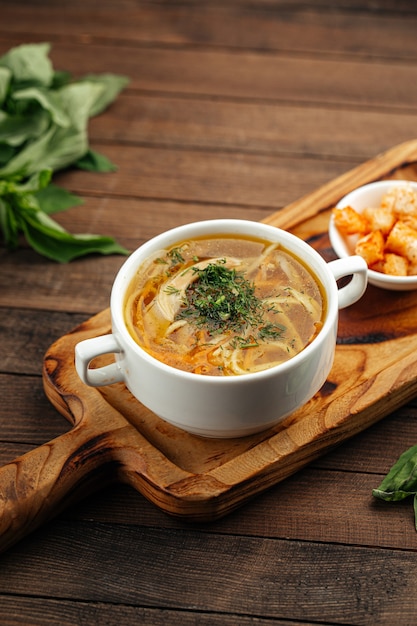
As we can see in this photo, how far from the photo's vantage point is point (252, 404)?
1.54 meters

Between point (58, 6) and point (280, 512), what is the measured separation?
2.71 m

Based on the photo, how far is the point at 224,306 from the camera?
65.6 inches

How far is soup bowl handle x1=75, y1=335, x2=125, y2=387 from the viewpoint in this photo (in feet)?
5.11

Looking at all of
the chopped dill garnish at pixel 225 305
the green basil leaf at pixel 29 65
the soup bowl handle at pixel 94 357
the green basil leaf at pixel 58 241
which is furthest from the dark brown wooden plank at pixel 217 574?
the green basil leaf at pixel 29 65

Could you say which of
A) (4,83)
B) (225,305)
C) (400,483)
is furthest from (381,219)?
(4,83)

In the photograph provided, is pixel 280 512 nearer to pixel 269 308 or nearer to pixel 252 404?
pixel 252 404

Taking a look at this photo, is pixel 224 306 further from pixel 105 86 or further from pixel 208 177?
pixel 105 86

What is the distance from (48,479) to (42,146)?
4.43ft

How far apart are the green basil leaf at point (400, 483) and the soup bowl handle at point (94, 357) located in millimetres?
607

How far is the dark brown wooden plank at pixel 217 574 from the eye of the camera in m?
1.50

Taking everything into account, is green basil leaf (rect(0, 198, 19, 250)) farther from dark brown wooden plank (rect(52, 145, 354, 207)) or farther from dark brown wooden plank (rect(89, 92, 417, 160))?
dark brown wooden plank (rect(89, 92, 417, 160))

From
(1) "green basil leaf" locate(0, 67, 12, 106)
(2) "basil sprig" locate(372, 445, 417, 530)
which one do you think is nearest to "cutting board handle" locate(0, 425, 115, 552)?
(2) "basil sprig" locate(372, 445, 417, 530)

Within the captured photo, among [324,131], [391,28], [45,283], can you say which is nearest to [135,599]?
[45,283]

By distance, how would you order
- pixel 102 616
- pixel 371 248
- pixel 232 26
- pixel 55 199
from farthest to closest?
1. pixel 232 26
2. pixel 55 199
3. pixel 371 248
4. pixel 102 616
